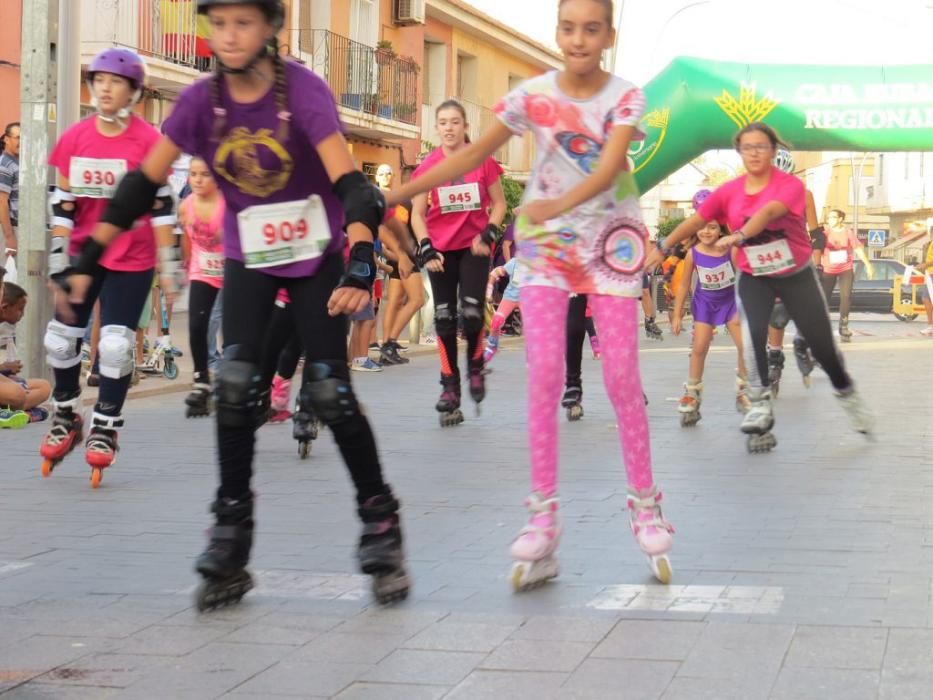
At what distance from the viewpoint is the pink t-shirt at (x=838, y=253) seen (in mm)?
22719

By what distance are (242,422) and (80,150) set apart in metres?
3.21

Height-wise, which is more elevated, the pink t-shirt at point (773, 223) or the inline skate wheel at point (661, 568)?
the pink t-shirt at point (773, 223)

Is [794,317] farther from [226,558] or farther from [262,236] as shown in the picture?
[226,558]

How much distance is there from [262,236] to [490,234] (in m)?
5.19

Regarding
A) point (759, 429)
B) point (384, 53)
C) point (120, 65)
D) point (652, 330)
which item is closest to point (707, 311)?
point (759, 429)

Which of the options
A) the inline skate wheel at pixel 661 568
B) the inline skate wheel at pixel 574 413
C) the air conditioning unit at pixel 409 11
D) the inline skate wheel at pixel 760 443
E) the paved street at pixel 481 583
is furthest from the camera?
the air conditioning unit at pixel 409 11

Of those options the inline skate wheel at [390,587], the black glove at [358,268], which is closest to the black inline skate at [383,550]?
the inline skate wheel at [390,587]

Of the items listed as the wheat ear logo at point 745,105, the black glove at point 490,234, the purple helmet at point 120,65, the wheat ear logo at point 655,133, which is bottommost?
the black glove at point 490,234

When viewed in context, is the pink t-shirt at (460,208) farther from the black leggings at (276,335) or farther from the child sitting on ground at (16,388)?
the black leggings at (276,335)

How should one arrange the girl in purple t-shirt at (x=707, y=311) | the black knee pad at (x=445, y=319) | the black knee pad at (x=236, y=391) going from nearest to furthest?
the black knee pad at (x=236, y=391), the black knee pad at (x=445, y=319), the girl in purple t-shirt at (x=707, y=311)

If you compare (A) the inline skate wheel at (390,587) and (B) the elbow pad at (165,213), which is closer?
(A) the inline skate wheel at (390,587)

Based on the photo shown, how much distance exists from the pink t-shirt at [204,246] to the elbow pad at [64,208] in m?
1.96

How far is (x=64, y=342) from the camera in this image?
7688 mm

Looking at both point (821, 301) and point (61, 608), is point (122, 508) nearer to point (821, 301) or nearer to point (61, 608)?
point (61, 608)
